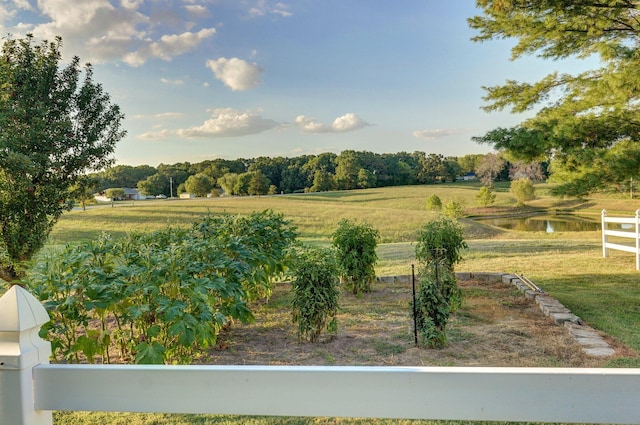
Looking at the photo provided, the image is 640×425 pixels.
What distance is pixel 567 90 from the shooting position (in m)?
6.02

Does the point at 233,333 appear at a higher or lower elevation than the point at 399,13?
lower

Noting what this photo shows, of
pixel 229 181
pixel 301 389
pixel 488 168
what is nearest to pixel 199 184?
pixel 229 181

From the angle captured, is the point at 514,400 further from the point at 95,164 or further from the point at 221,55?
the point at 221,55

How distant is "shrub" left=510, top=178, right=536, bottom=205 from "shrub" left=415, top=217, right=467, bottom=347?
20.8m

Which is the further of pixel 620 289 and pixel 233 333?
pixel 620 289

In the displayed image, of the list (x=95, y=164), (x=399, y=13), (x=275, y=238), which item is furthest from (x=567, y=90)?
(x=95, y=164)

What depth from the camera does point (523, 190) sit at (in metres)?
23.0

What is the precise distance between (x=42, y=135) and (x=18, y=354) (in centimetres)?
477

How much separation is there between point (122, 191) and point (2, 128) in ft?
39.1

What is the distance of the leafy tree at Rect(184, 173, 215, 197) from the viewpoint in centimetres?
1812

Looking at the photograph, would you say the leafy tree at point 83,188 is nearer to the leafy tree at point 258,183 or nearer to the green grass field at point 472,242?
the green grass field at point 472,242

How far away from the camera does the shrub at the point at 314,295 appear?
3283 millimetres

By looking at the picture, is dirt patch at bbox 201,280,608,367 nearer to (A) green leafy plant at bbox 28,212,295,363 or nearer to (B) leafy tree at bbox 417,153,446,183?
(A) green leafy plant at bbox 28,212,295,363

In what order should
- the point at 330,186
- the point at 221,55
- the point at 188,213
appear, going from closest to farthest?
the point at 221,55 < the point at 188,213 < the point at 330,186
